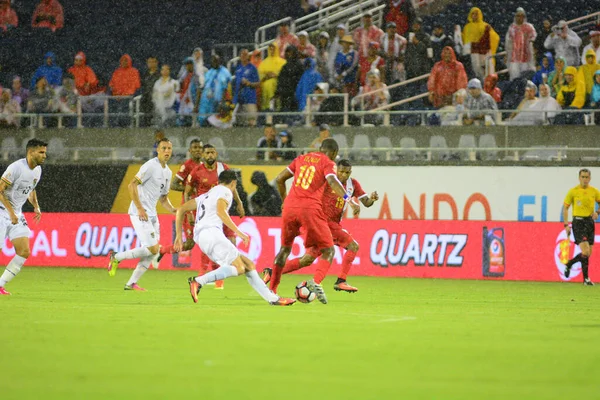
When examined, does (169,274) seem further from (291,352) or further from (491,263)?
(291,352)

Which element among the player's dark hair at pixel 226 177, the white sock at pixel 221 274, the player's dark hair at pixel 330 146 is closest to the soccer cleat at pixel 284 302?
the white sock at pixel 221 274

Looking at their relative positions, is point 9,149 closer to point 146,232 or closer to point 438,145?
point 438,145

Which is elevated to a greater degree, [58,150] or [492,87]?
[492,87]

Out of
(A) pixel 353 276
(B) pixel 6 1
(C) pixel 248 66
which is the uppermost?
(B) pixel 6 1

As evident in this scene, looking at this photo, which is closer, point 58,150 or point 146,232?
point 146,232

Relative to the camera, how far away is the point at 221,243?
555 inches

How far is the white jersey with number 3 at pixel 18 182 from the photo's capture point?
15742 millimetres

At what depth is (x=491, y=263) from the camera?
2266 centimetres

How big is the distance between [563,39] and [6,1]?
1712 centimetres

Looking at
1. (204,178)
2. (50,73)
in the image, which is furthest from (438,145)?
(50,73)

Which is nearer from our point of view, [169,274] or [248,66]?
[169,274]

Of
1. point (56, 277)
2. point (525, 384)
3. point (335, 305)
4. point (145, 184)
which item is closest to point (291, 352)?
point (525, 384)

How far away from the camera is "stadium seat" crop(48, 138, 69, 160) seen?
1093 inches

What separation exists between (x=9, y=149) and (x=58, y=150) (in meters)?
1.19
